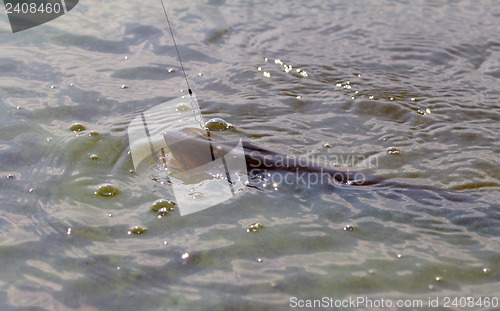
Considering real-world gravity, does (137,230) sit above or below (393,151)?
above

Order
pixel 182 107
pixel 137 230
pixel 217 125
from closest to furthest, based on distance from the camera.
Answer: pixel 137 230
pixel 217 125
pixel 182 107

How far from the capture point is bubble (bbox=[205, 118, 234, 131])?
3955 mm

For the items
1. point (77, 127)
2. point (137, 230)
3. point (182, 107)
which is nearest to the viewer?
point (137, 230)

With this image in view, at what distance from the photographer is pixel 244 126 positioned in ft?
13.1

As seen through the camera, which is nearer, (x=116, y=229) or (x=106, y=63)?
(x=116, y=229)

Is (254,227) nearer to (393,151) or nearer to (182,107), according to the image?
(393,151)

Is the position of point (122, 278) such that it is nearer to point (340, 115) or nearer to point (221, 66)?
point (340, 115)

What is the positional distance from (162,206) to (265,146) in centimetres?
98

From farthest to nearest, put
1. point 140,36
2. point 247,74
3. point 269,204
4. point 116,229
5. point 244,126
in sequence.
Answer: point 140,36, point 247,74, point 244,126, point 269,204, point 116,229

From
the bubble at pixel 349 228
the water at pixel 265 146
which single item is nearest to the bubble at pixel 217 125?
the water at pixel 265 146

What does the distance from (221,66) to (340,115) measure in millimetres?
1385

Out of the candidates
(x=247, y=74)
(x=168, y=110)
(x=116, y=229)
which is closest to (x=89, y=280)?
(x=116, y=229)

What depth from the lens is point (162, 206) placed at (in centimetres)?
309

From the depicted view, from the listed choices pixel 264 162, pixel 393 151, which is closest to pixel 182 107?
pixel 264 162
